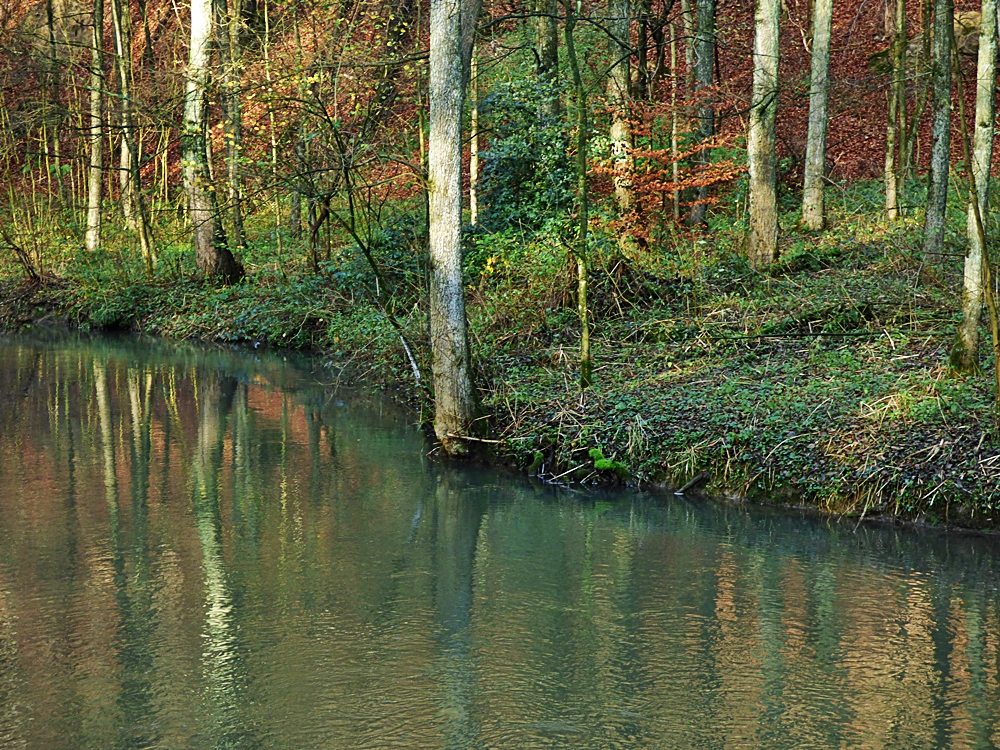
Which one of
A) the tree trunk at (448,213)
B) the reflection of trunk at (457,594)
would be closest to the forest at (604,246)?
the tree trunk at (448,213)

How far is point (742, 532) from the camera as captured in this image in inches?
363

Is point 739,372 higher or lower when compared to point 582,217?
lower

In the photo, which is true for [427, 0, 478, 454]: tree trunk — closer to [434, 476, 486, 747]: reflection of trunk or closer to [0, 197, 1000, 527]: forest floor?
[0, 197, 1000, 527]: forest floor

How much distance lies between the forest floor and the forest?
35mm

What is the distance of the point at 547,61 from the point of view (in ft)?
60.8

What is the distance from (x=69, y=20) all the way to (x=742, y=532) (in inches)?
1221

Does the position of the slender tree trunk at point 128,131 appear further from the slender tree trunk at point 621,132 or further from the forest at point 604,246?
the slender tree trunk at point 621,132

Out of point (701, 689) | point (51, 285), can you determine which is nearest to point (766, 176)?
point (701, 689)

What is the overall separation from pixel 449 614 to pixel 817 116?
1236 centimetres

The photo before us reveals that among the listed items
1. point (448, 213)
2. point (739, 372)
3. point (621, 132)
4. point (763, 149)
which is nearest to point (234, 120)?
point (621, 132)

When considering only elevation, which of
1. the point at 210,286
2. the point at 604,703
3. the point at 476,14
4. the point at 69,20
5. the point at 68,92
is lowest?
the point at 604,703

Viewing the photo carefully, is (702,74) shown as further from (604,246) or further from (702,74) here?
(604,246)

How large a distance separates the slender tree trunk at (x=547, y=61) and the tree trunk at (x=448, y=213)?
235 inches

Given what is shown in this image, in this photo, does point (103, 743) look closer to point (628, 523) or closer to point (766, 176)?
point (628, 523)
